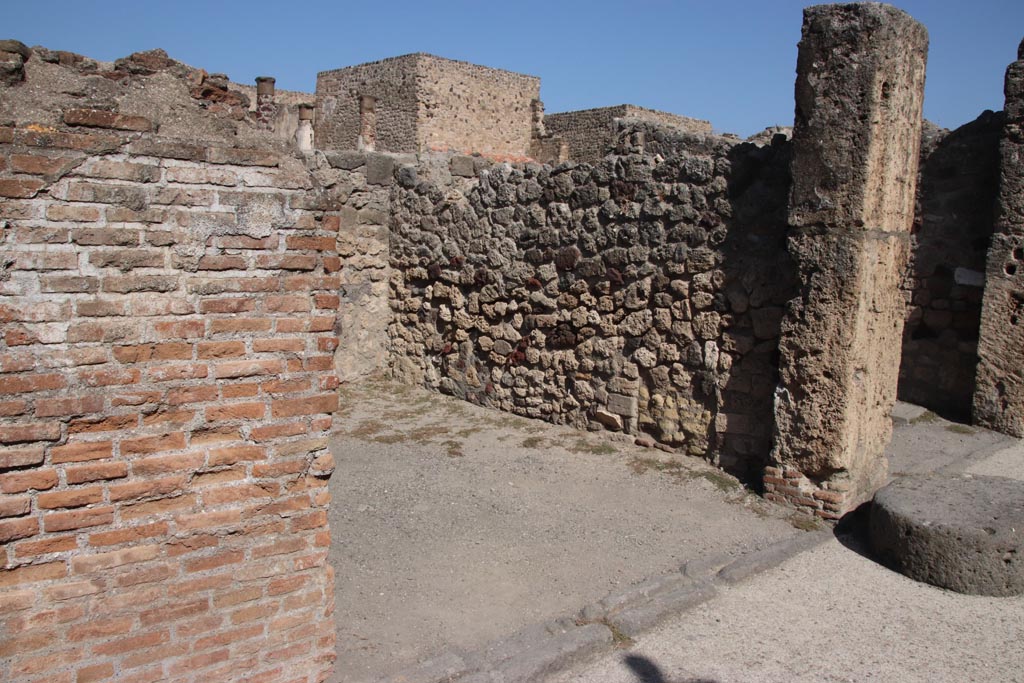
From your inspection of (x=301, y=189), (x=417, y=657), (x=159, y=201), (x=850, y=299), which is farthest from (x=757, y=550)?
(x=159, y=201)

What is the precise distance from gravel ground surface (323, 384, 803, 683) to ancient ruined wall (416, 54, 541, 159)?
880 inches

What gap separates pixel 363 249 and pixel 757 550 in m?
5.37

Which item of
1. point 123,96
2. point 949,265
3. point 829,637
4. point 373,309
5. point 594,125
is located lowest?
point 829,637

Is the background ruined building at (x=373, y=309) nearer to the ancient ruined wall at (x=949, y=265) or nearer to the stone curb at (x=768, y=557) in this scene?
the ancient ruined wall at (x=949, y=265)

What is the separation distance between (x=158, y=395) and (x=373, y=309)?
6.14 meters

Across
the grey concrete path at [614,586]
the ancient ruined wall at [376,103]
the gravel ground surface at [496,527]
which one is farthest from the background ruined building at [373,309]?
the ancient ruined wall at [376,103]

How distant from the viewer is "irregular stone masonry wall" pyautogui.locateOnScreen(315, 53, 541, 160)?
28109mm

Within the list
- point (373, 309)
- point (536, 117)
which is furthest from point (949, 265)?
point (536, 117)

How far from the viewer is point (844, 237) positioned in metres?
4.96

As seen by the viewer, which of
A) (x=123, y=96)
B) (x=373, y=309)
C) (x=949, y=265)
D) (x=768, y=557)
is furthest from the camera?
(x=373, y=309)

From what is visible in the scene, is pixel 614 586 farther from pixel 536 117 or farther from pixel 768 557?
pixel 536 117

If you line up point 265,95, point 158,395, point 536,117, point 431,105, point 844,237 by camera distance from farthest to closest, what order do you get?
point 536,117 < point 431,105 < point 265,95 < point 844,237 < point 158,395

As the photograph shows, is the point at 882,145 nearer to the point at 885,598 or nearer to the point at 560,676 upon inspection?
the point at 885,598

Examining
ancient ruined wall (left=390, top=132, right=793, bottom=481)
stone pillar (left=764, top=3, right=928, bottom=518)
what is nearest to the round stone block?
stone pillar (left=764, top=3, right=928, bottom=518)
